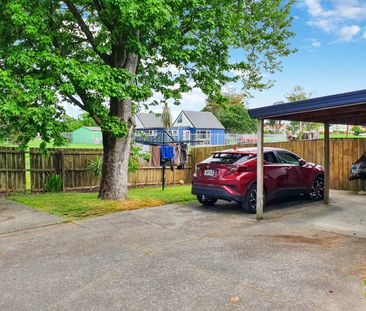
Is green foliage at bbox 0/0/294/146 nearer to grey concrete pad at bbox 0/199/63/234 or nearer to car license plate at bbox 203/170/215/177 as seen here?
grey concrete pad at bbox 0/199/63/234

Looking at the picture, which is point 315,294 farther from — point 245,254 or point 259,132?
point 259,132

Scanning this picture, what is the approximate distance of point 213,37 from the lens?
10.2 metres

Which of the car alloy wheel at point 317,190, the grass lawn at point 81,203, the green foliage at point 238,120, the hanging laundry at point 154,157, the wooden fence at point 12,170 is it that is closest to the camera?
the grass lawn at point 81,203

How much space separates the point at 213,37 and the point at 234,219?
5637mm

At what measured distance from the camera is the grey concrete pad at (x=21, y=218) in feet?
23.3

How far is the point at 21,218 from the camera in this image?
7820 millimetres

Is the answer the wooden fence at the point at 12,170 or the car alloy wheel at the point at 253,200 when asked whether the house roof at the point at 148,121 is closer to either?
the wooden fence at the point at 12,170

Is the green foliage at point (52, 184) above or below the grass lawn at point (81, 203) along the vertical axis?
above

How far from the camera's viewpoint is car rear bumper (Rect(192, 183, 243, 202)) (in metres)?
8.03

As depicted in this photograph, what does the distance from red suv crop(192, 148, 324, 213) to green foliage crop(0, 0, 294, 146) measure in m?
2.56

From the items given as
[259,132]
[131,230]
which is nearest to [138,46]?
[259,132]

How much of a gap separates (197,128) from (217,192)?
36872 mm

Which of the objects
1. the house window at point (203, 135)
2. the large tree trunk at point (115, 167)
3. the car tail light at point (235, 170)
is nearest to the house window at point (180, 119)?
the house window at point (203, 135)

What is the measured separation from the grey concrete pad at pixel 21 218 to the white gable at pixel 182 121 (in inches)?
1454
